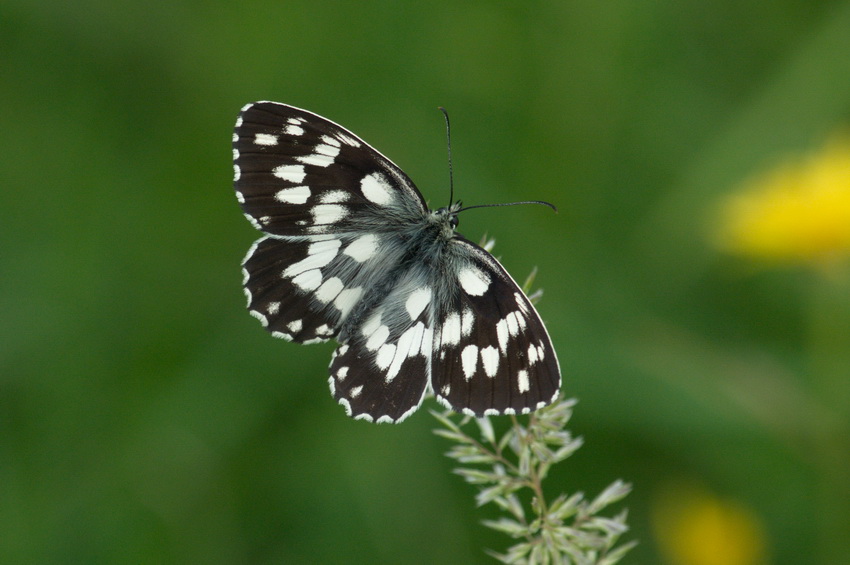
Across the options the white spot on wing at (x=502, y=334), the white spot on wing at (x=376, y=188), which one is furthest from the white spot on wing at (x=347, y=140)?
the white spot on wing at (x=502, y=334)

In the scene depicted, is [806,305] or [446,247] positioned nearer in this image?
[446,247]

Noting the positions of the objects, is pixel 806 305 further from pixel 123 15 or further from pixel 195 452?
pixel 123 15

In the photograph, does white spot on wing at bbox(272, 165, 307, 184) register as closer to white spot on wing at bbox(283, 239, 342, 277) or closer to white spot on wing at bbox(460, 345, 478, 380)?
white spot on wing at bbox(283, 239, 342, 277)

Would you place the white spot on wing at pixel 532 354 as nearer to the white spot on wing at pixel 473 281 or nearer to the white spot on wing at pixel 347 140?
the white spot on wing at pixel 473 281

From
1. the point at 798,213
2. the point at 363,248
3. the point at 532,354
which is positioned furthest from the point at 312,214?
the point at 798,213

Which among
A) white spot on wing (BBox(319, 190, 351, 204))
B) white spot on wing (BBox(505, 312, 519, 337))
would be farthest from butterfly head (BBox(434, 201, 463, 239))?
white spot on wing (BBox(505, 312, 519, 337))

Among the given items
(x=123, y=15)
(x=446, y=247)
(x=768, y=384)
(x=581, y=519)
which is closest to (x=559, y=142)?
(x=768, y=384)

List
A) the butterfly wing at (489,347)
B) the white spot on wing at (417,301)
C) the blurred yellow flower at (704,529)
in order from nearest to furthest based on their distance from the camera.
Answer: the butterfly wing at (489,347) → the white spot on wing at (417,301) → the blurred yellow flower at (704,529)
